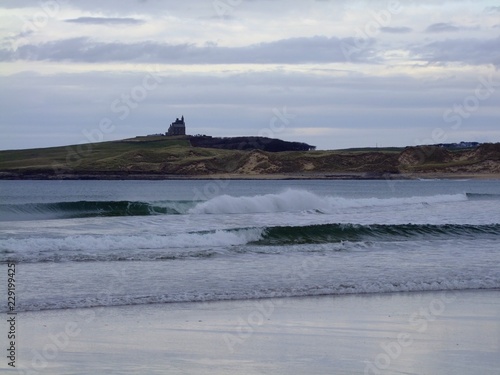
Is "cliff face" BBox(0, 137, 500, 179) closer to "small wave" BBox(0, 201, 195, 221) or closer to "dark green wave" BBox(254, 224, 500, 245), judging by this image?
"small wave" BBox(0, 201, 195, 221)

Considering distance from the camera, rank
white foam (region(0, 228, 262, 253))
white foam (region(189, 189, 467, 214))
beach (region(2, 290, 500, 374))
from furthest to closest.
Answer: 1. white foam (region(189, 189, 467, 214))
2. white foam (region(0, 228, 262, 253))
3. beach (region(2, 290, 500, 374))

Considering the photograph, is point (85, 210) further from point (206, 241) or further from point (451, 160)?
point (451, 160)

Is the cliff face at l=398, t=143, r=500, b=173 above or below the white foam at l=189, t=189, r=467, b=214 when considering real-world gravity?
above

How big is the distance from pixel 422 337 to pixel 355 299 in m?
3.04

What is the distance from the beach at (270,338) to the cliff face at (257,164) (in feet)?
344

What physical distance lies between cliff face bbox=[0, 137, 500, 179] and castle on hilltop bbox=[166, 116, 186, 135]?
26.6 metres

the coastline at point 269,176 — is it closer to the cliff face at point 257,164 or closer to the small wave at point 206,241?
the cliff face at point 257,164

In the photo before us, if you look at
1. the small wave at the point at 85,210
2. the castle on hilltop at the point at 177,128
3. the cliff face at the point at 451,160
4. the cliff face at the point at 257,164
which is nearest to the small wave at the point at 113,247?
the small wave at the point at 85,210

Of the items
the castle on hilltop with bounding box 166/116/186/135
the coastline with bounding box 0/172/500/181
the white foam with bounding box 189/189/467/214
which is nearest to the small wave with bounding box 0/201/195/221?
the white foam with bounding box 189/189/467/214

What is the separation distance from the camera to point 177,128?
17188cm

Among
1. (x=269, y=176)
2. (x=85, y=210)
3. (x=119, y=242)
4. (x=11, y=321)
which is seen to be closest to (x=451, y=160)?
(x=269, y=176)

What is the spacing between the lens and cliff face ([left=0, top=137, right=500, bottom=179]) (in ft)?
401

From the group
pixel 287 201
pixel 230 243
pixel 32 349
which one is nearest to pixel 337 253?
pixel 230 243

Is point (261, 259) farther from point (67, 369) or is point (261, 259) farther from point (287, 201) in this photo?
point (287, 201)
